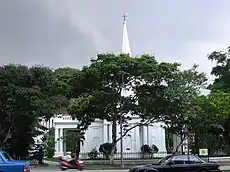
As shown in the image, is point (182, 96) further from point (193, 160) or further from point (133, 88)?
point (193, 160)

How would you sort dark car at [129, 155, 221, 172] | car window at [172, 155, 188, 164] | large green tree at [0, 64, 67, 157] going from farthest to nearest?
large green tree at [0, 64, 67, 157], car window at [172, 155, 188, 164], dark car at [129, 155, 221, 172]

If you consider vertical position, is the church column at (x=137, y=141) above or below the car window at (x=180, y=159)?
above

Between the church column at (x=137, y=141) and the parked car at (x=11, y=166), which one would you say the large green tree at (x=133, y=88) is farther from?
the parked car at (x=11, y=166)

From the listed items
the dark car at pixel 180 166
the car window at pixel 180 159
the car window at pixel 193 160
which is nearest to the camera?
the dark car at pixel 180 166

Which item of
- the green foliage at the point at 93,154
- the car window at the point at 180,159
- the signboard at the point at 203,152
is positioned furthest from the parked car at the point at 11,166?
the green foliage at the point at 93,154

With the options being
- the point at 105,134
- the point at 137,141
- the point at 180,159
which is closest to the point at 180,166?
the point at 180,159

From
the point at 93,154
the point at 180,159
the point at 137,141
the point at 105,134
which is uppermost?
the point at 105,134

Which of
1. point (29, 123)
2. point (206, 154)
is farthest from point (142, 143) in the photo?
point (29, 123)

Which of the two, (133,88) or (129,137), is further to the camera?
(129,137)

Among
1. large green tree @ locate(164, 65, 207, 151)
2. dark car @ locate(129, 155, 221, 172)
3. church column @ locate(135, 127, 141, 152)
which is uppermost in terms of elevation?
large green tree @ locate(164, 65, 207, 151)

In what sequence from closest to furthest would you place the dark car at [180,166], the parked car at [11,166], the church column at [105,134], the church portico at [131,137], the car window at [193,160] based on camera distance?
the parked car at [11,166] < the dark car at [180,166] < the car window at [193,160] < the church portico at [131,137] < the church column at [105,134]

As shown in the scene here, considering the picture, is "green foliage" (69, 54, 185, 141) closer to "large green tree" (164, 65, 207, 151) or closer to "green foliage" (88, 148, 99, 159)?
"large green tree" (164, 65, 207, 151)

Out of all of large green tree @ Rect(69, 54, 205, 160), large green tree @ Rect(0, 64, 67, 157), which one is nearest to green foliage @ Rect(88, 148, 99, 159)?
large green tree @ Rect(69, 54, 205, 160)

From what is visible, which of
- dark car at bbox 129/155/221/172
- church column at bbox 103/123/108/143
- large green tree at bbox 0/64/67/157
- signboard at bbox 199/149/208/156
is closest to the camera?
dark car at bbox 129/155/221/172
